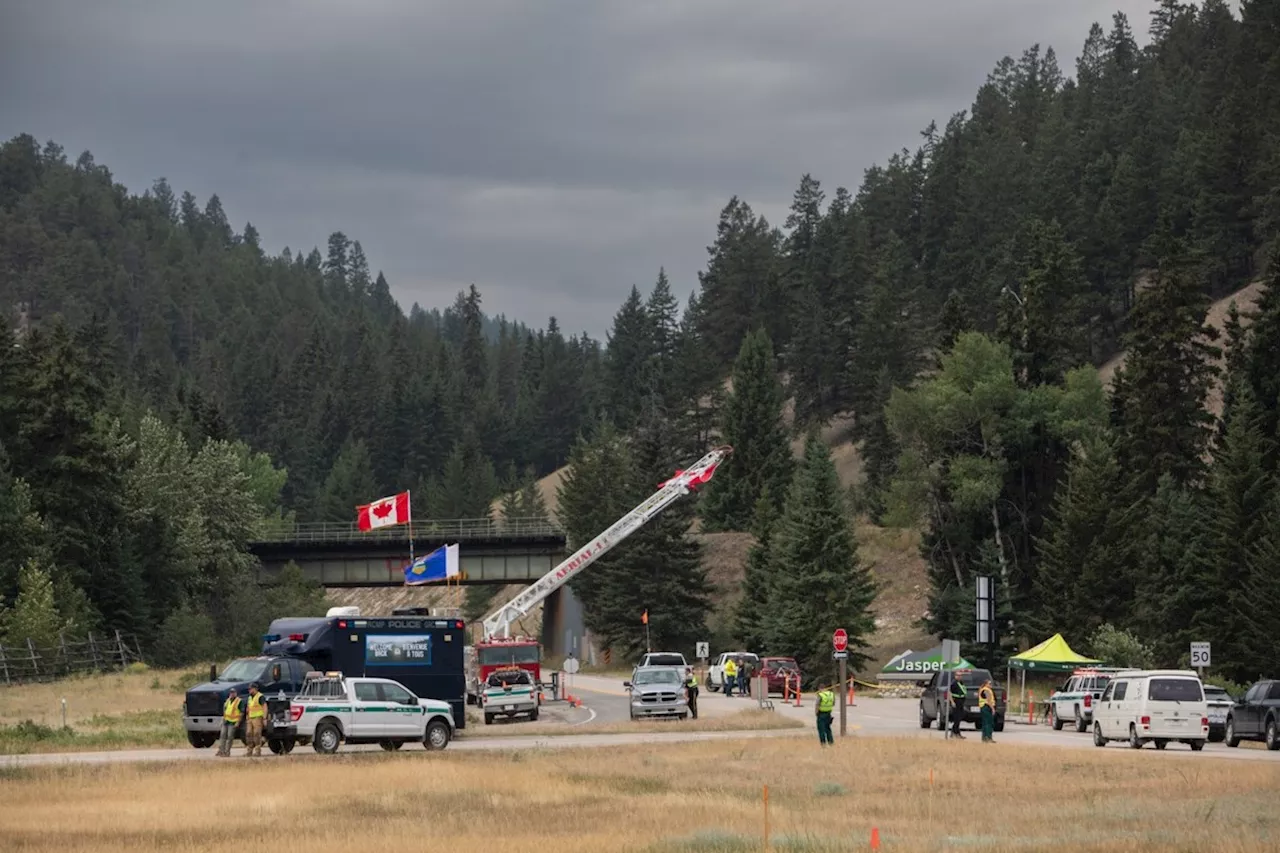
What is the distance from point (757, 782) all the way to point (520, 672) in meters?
26.9

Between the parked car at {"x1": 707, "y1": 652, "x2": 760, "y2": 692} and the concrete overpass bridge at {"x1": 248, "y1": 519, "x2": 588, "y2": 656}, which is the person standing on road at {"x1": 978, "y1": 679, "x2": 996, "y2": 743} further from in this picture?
the concrete overpass bridge at {"x1": 248, "y1": 519, "x2": 588, "y2": 656}

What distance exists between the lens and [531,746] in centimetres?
4078

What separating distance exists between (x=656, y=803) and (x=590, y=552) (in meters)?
52.7

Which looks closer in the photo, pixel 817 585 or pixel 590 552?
pixel 590 552

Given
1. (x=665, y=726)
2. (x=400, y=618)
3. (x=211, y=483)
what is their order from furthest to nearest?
(x=211, y=483) < (x=665, y=726) < (x=400, y=618)

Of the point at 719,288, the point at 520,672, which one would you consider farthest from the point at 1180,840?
the point at 719,288

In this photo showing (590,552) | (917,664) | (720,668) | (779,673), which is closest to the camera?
(779,673)

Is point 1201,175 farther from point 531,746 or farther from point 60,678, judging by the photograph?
point 531,746

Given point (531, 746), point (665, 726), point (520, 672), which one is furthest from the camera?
point (520, 672)

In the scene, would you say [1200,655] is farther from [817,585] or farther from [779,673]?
[817,585]

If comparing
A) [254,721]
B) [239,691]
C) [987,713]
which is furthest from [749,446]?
[254,721]

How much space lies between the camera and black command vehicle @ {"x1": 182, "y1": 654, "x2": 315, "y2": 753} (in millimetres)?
39250

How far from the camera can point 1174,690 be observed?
Result: 4050 centimetres

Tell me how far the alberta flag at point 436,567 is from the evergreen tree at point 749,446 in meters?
40.5
